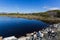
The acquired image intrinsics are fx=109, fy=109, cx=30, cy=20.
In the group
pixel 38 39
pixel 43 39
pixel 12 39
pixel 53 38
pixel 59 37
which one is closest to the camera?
pixel 59 37

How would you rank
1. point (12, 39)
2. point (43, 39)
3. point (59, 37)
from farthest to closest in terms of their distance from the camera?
1. point (12, 39)
2. point (43, 39)
3. point (59, 37)

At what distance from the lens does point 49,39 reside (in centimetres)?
965

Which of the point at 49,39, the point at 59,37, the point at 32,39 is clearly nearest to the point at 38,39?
the point at 32,39

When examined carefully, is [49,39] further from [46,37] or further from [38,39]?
[38,39]

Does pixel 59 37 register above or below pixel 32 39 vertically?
above

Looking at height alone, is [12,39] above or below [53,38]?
below

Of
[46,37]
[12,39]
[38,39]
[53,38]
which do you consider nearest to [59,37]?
[53,38]

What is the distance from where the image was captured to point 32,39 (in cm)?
1153

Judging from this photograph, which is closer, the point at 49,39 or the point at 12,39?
the point at 49,39

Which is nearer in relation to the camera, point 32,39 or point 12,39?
point 32,39

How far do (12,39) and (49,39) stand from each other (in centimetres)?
518

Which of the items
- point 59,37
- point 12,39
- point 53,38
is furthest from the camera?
point 12,39

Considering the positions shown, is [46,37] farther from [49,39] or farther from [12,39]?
[12,39]

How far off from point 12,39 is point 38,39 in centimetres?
358
